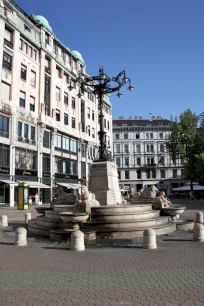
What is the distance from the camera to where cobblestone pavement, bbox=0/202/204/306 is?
5.10 metres

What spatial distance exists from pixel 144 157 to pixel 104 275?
235 ft

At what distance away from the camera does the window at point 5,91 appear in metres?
35.2

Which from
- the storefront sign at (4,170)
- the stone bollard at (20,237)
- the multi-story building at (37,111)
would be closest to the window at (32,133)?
the multi-story building at (37,111)

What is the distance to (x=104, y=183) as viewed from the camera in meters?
15.9

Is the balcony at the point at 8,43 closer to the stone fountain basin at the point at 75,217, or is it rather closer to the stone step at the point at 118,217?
the stone fountain basin at the point at 75,217

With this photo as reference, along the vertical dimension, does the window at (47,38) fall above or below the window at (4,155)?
above

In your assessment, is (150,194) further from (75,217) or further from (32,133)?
(32,133)

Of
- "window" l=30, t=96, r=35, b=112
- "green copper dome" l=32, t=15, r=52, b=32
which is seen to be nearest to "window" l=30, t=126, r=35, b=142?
"window" l=30, t=96, r=35, b=112

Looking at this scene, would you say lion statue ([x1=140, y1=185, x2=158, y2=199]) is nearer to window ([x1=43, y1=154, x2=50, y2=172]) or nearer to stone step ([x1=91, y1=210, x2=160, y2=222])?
stone step ([x1=91, y1=210, x2=160, y2=222])

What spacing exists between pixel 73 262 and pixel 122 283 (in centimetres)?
220

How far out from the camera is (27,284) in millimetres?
5918

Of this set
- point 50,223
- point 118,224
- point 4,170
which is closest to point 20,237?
point 50,223

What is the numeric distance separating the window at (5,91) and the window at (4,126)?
240cm

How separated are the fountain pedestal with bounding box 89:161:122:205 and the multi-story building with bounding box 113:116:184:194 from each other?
58.9 m
